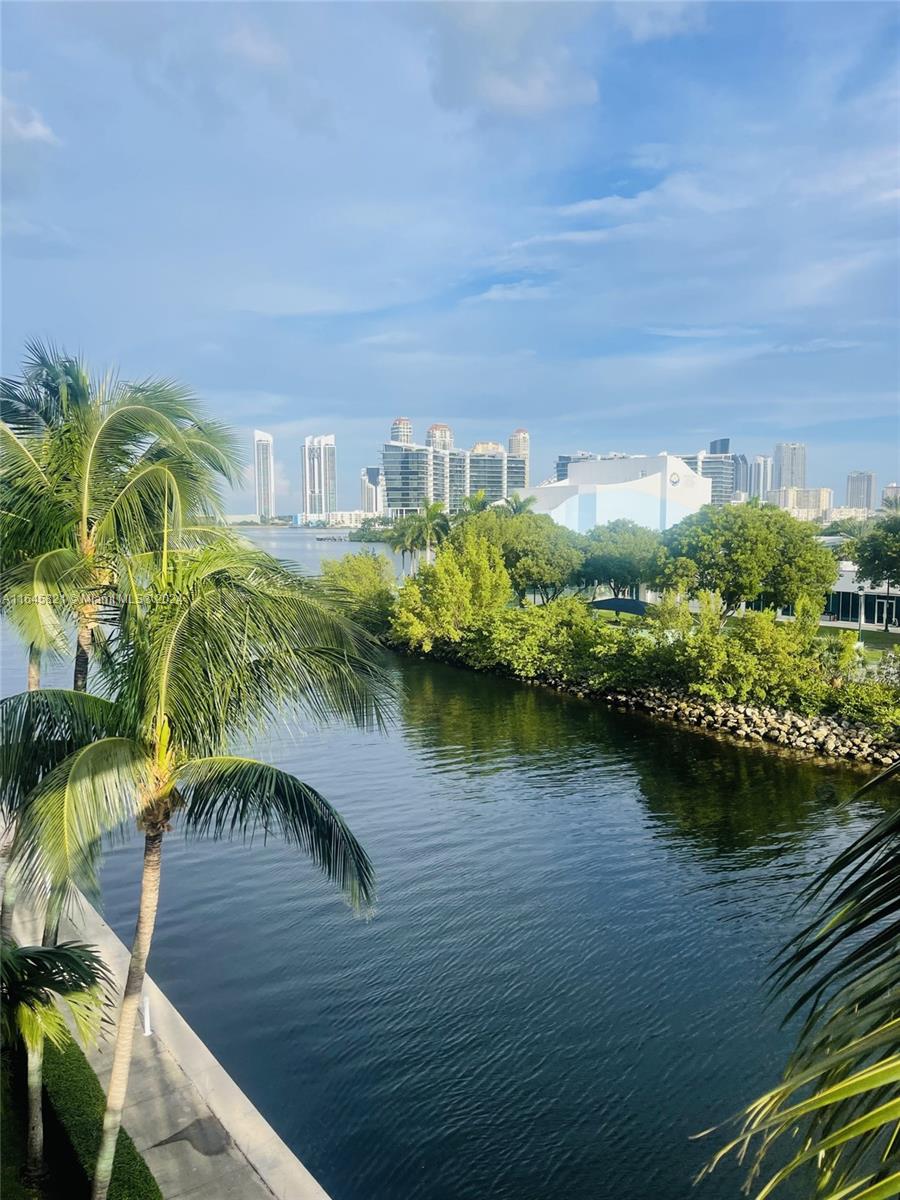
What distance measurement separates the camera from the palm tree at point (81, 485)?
8477 millimetres

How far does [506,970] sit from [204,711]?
8.62 m

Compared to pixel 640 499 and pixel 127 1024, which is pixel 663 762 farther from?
pixel 640 499

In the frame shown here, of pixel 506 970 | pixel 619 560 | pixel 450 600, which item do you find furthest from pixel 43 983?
pixel 619 560

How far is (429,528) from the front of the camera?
60.1 m

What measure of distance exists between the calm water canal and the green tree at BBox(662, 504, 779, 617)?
1726 cm

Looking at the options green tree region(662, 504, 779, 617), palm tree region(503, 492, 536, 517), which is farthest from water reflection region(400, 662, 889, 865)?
palm tree region(503, 492, 536, 517)

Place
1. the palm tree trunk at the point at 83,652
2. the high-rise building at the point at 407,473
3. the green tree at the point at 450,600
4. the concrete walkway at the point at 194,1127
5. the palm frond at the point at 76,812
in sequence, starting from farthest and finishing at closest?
the high-rise building at the point at 407,473 → the green tree at the point at 450,600 → the palm tree trunk at the point at 83,652 → the concrete walkway at the point at 194,1127 → the palm frond at the point at 76,812

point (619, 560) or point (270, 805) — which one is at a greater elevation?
point (619, 560)

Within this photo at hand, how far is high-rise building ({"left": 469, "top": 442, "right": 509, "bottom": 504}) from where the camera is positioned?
17288 cm

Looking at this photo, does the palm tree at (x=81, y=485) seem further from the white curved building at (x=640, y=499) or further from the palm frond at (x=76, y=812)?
the white curved building at (x=640, y=499)

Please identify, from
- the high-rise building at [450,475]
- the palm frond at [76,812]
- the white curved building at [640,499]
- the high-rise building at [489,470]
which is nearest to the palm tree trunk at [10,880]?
the palm frond at [76,812]

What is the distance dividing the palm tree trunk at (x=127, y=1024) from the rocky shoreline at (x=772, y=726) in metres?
19.9

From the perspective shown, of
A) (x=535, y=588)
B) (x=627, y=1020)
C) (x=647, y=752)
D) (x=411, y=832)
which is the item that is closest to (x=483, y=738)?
(x=647, y=752)

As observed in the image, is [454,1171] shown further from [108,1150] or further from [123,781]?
[123,781]
